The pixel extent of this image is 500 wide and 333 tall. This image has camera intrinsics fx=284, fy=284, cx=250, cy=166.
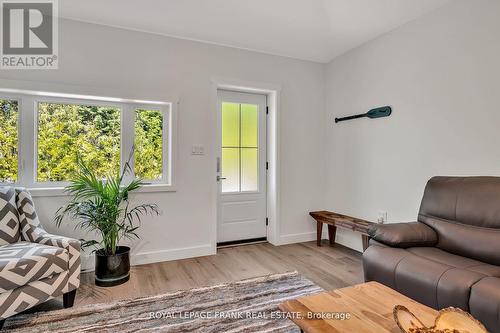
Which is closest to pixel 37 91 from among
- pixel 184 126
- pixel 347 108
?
pixel 184 126

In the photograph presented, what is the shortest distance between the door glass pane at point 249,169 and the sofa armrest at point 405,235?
6.23 ft

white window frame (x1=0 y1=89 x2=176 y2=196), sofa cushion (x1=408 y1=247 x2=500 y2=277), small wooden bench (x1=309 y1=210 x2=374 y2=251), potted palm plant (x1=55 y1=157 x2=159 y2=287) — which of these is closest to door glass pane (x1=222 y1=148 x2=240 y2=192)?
white window frame (x1=0 y1=89 x2=176 y2=196)

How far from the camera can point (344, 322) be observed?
4.01 feet

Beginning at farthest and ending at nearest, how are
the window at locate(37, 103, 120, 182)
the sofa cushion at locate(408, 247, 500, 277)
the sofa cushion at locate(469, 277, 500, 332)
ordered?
the window at locate(37, 103, 120, 182) → the sofa cushion at locate(408, 247, 500, 277) → the sofa cushion at locate(469, 277, 500, 332)

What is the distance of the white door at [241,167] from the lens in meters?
3.69

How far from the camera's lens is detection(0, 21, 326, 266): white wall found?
9.25 feet

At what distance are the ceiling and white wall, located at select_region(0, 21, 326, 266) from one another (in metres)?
0.17

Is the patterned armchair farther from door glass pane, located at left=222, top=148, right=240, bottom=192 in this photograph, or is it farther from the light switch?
door glass pane, located at left=222, top=148, right=240, bottom=192

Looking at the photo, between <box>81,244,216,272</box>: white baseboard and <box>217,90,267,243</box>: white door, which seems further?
<box>217,90,267,243</box>: white door

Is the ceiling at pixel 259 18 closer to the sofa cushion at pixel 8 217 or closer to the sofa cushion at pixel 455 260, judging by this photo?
the sofa cushion at pixel 8 217

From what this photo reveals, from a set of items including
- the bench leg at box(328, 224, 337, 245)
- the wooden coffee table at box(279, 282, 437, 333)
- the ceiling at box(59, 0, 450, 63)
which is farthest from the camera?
the bench leg at box(328, 224, 337, 245)

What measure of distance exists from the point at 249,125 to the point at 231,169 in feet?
2.13

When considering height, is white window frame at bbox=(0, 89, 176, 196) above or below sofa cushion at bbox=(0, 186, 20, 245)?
above

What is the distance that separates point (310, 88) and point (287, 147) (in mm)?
926
